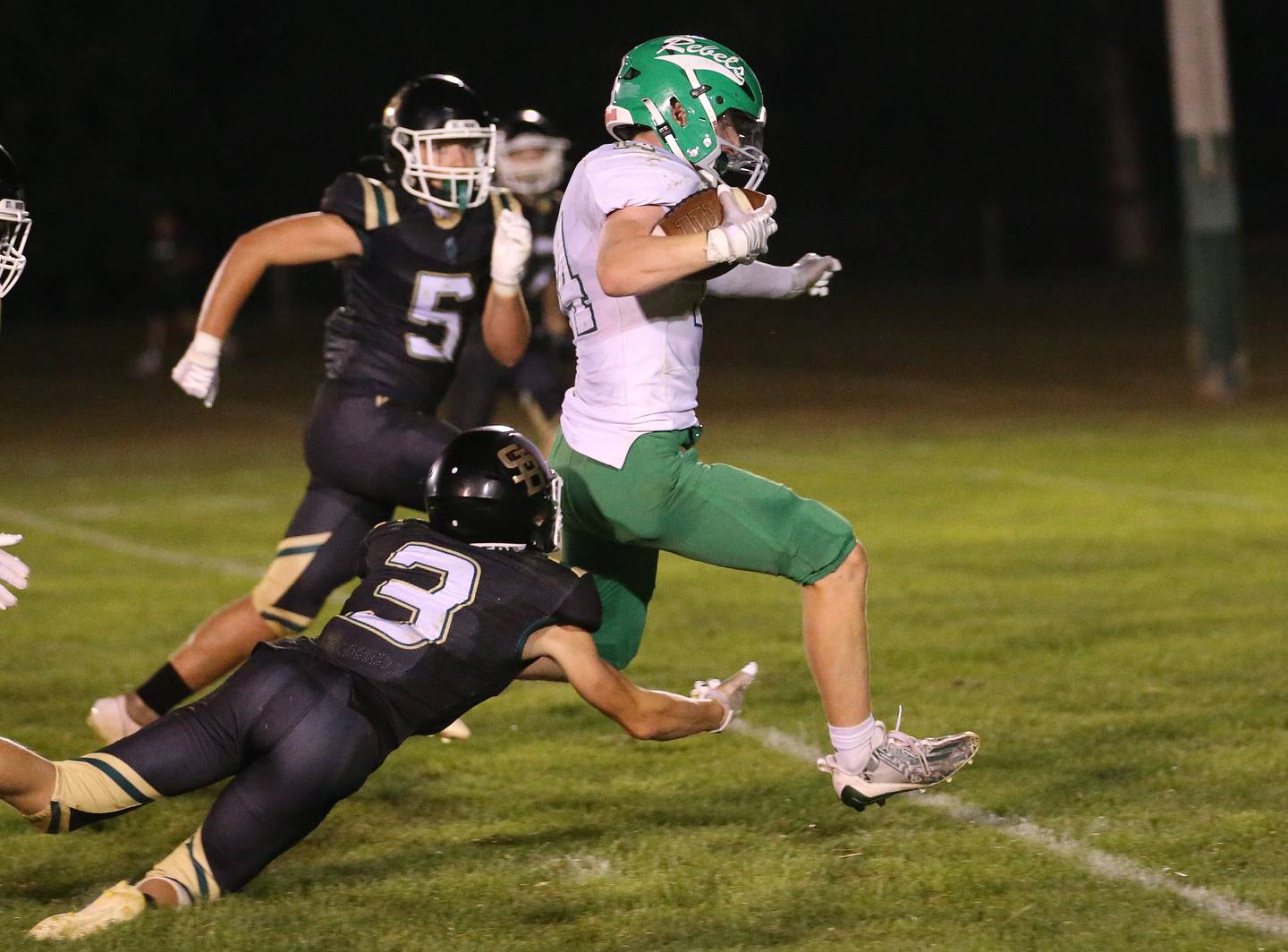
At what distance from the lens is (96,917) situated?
3.94m

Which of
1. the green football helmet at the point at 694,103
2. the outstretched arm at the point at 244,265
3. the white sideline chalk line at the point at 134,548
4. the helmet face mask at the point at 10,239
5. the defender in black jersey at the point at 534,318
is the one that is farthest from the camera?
the defender in black jersey at the point at 534,318

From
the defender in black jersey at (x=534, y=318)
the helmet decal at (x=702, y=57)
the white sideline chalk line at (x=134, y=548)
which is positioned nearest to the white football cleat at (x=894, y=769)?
the helmet decal at (x=702, y=57)

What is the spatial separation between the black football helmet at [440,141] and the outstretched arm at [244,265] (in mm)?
267

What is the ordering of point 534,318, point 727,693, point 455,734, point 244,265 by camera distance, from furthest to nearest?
point 534,318 → point 455,734 → point 244,265 → point 727,693

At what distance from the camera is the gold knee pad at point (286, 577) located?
5.45 meters

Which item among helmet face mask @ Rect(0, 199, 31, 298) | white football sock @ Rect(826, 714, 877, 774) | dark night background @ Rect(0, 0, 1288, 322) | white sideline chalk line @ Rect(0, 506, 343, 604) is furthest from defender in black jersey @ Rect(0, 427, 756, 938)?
dark night background @ Rect(0, 0, 1288, 322)

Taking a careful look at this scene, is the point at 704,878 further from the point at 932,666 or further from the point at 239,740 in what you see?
the point at 932,666

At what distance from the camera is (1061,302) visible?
1046 inches

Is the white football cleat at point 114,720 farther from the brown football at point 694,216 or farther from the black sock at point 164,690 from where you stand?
the brown football at point 694,216

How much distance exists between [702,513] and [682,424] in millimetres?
216

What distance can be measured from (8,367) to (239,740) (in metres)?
20.4

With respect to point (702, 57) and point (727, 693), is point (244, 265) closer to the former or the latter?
point (702, 57)

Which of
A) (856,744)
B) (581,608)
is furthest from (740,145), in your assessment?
(856,744)

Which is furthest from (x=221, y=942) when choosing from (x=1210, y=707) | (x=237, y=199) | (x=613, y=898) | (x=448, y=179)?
(x=237, y=199)
